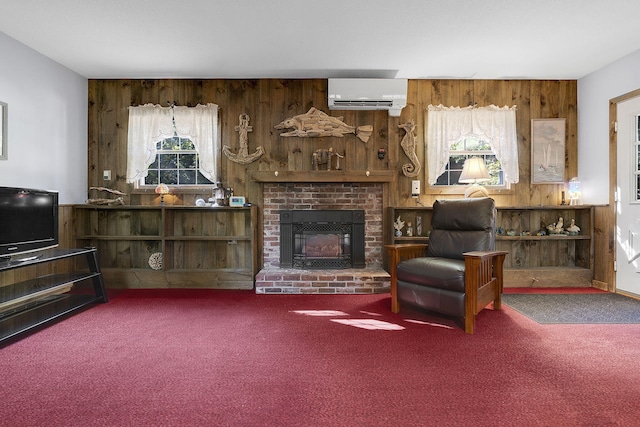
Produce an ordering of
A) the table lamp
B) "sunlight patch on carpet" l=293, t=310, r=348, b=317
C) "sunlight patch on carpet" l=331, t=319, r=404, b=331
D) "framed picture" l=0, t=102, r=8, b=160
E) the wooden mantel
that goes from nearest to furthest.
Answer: "sunlight patch on carpet" l=331, t=319, r=404, b=331
"sunlight patch on carpet" l=293, t=310, r=348, b=317
"framed picture" l=0, t=102, r=8, b=160
the table lamp
the wooden mantel

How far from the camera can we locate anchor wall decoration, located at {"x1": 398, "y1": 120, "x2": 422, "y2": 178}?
4520mm

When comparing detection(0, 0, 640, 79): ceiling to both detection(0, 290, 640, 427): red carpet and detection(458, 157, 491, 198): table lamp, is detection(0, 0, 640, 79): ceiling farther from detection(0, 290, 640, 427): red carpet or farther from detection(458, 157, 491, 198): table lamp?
detection(0, 290, 640, 427): red carpet

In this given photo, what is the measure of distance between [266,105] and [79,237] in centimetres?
284

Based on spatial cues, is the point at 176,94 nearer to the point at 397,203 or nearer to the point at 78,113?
the point at 78,113

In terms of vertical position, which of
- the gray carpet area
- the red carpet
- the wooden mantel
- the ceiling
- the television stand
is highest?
the ceiling

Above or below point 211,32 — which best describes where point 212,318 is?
below

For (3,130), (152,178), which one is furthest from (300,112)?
(3,130)

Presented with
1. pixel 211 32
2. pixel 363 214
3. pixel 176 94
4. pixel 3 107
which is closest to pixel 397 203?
pixel 363 214

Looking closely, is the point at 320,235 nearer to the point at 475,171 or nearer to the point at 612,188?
the point at 475,171

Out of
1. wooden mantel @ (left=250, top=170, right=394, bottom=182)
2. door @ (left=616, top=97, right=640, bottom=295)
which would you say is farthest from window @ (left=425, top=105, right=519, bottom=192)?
door @ (left=616, top=97, right=640, bottom=295)

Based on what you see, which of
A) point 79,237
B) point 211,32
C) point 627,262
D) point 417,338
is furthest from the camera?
point 79,237

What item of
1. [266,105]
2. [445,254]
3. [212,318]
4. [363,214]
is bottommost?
[212,318]

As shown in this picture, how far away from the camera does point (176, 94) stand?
4.56 meters

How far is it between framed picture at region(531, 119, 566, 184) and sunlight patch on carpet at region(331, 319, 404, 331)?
10.1 feet
